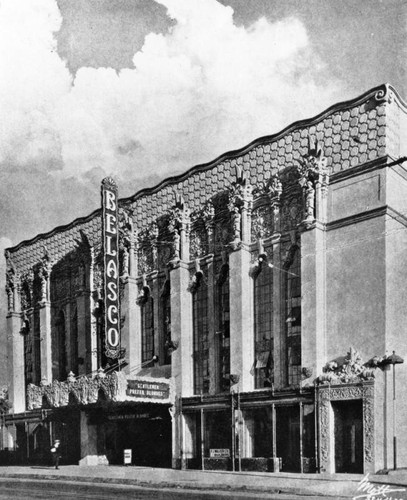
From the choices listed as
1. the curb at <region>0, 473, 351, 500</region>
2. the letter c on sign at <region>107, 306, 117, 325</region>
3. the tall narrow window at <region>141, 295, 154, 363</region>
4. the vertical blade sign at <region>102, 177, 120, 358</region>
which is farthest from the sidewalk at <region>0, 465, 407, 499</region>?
the letter c on sign at <region>107, 306, 117, 325</region>

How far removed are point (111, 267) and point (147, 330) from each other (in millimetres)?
4040

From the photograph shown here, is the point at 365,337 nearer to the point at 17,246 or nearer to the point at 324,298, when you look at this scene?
the point at 324,298

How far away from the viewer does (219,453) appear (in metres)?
30.8

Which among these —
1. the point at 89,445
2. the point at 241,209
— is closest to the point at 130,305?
the point at 89,445

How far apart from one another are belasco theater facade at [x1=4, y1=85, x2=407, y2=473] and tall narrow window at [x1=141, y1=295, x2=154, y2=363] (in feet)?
0.37

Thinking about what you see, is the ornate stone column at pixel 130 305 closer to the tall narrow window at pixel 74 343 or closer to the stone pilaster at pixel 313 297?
the tall narrow window at pixel 74 343

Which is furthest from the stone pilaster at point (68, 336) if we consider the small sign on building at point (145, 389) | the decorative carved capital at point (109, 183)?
the small sign on building at point (145, 389)

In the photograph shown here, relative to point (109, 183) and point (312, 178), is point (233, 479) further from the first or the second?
point (109, 183)

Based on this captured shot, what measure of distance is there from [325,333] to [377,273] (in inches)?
131

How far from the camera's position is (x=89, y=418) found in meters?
37.4

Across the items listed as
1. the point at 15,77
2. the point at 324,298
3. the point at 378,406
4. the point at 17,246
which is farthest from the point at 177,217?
the point at 17,246

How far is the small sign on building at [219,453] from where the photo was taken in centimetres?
3056

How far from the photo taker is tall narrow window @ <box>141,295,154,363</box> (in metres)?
36.3

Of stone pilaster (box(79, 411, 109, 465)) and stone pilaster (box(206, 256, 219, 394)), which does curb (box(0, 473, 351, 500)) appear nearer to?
stone pilaster (box(79, 411, 109, 465))
